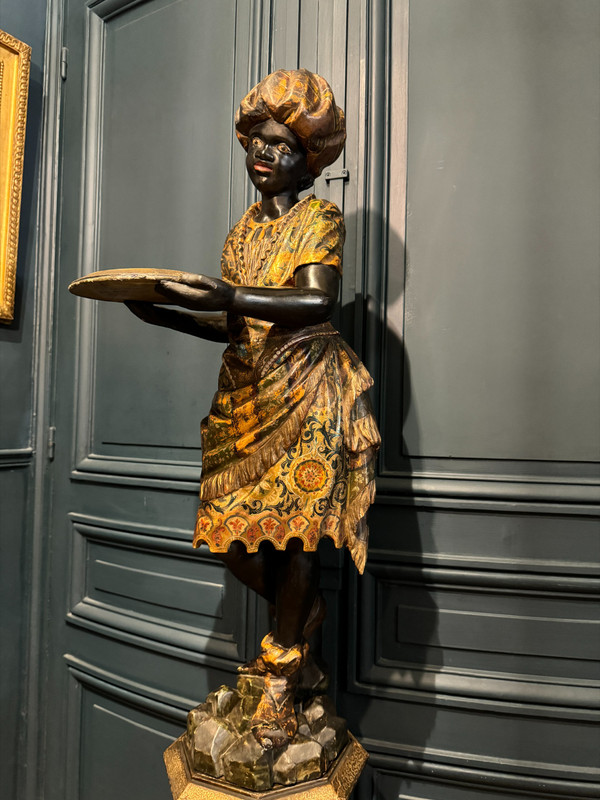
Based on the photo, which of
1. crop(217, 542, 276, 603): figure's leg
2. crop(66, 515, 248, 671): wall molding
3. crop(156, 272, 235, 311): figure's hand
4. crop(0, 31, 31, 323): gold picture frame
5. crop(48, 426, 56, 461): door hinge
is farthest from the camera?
crop(48, 426, 56, 461): door hinge

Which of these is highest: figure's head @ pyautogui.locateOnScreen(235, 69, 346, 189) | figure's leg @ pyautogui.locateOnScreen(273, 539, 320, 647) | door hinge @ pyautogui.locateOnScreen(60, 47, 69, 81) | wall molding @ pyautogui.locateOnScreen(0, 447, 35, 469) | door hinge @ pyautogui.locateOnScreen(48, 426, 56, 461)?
door hinge @ pyautogui.locateOnScreen(60, 47, 69, 81)

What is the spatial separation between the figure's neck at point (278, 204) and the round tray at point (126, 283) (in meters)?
0.26

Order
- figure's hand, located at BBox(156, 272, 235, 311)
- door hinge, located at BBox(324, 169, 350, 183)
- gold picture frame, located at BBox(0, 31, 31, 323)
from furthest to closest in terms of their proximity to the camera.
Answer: gold picture frame, located at BBox(0, 31, 31, 323) → door hinge, located at BBox(324, 169, 350, 183) → figure's hand, located at BBox(156, 272, 235, 311)

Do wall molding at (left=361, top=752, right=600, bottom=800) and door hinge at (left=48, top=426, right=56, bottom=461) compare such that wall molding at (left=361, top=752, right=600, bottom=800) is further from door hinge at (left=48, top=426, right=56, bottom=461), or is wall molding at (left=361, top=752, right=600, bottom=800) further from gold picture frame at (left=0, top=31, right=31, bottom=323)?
gold picture frame at (left=0, top=31, right=31, bottom=323)

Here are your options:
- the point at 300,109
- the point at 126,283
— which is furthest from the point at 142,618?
the point at 300,109

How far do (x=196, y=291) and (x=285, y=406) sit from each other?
0.87 ft

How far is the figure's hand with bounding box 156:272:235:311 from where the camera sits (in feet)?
3.59

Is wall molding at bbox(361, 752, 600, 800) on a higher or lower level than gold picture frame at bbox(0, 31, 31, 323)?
lower

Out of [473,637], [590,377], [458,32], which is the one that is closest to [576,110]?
[458,32]

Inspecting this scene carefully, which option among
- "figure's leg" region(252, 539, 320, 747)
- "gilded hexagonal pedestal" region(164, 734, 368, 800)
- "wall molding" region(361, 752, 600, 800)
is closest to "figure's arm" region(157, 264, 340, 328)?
"figure's leg" region(252, 539, 320, 747)

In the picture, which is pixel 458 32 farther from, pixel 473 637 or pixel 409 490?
pixel 473 637

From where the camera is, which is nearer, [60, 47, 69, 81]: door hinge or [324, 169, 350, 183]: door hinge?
[324, 169, 350, 183]: door hinge

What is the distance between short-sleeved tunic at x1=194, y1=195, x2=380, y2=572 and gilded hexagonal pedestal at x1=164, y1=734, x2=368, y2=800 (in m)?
0.40

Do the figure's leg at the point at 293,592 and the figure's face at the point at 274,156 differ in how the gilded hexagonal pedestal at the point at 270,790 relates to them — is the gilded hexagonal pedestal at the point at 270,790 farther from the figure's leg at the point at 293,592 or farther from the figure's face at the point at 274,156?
the figure's face at the point at 274,156
